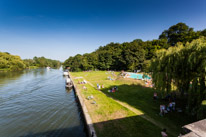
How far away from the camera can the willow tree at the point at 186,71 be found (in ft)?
24.4

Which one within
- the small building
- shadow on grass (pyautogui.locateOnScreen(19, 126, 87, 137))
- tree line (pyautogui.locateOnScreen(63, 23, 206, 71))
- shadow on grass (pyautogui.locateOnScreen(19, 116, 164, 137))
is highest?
tree line (pyautogui.locateOnScreen(63, 23, 206, 71))

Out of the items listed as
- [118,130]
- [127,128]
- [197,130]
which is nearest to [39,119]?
[118,130]

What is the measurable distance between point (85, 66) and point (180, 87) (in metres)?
48.3

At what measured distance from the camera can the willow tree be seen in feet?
24.4

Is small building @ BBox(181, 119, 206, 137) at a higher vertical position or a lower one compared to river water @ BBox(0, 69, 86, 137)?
higher

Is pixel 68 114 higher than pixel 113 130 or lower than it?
lower

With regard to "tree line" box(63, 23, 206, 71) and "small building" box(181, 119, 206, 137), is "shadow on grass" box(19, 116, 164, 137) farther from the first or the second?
"tree line" box(63, 23, 206, 71)

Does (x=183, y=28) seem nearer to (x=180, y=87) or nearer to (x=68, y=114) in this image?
(x=180, y=87)

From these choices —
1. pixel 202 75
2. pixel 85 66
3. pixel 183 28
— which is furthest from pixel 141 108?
pixel 183 28

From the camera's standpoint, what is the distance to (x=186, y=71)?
8883 millimetres

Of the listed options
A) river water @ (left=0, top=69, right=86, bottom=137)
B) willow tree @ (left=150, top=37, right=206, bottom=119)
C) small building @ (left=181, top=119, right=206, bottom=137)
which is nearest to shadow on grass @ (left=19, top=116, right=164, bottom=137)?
river water @ (left=0, top=69, right=86, bottom=137)

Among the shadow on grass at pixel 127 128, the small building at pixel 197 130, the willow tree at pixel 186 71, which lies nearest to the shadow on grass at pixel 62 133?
the shadow on grass at pixel 127 128

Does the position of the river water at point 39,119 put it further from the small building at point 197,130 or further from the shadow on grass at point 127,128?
the small building at point 197,130

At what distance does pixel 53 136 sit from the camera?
336 inches
